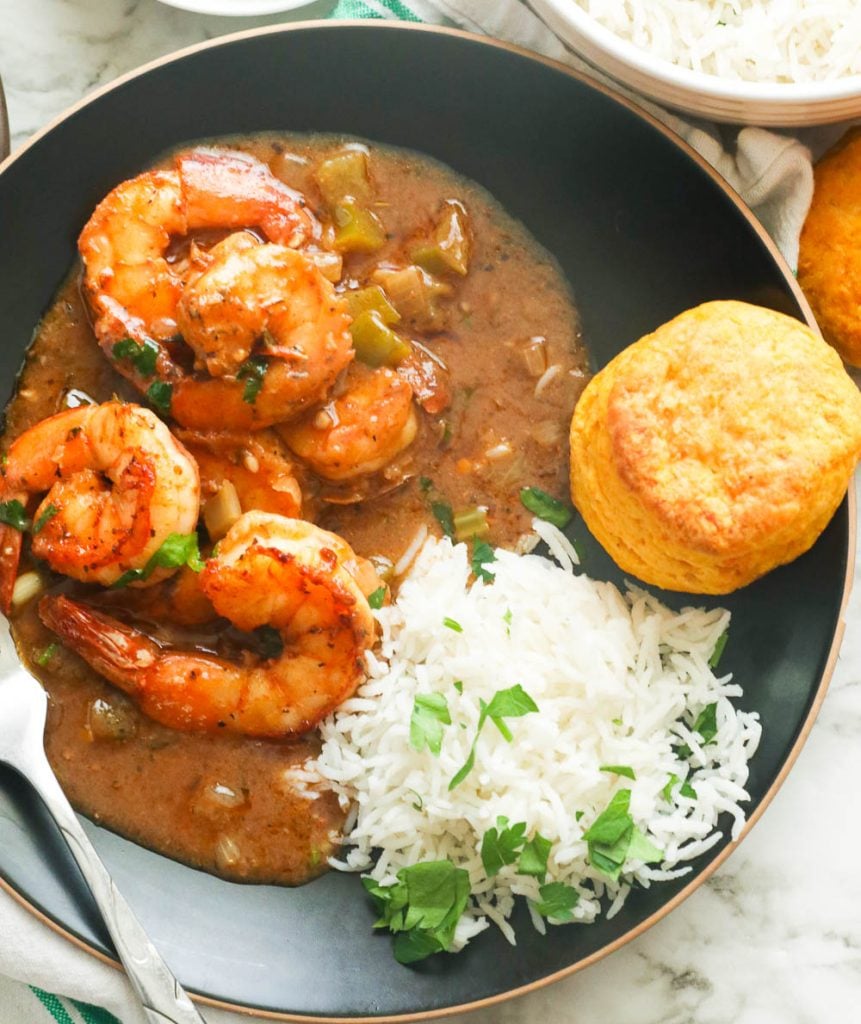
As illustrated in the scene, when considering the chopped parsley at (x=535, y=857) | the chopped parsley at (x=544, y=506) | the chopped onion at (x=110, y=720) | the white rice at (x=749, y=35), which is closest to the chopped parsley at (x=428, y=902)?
the chopped parsley at (x=535, y=857)

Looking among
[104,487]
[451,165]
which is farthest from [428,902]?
[451,165]

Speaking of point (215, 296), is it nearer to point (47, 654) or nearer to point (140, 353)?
point (140, 353)

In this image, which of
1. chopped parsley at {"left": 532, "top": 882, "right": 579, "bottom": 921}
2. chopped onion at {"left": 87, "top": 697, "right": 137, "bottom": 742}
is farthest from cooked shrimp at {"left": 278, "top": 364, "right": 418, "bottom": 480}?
chopped parsley at {"left": 532, "top": 882, "right": 579, "bottom": 921}

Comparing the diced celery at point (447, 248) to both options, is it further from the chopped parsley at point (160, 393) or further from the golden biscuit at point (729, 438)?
the chopped parsley at point (160, 393)

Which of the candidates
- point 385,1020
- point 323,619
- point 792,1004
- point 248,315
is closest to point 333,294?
point 248,315

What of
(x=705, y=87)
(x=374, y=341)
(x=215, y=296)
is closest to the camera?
(x=215, y=296)

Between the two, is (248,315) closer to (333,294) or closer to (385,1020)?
(333,294)
